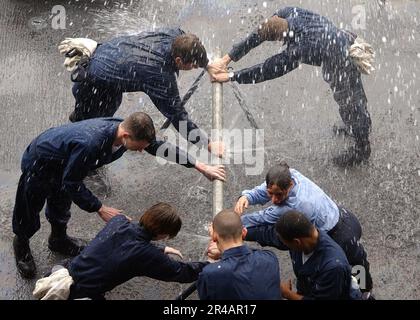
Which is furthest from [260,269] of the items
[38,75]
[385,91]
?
[38,75]

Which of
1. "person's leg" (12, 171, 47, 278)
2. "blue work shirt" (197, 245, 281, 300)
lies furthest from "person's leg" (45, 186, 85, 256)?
"blue work shirt" (197, 245, 281, 300)

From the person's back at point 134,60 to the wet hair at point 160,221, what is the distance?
4.79 feet

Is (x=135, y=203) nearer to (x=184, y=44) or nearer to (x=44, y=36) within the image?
(x=184, y=44)

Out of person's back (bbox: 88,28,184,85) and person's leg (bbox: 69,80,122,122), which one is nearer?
person's back (bbox: 88,28,184,85)

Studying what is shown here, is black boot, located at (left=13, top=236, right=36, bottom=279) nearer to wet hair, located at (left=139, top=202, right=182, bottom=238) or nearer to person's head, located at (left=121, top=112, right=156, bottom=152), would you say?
person's head, located at (left=121, top=112, right=156, bottom=152)

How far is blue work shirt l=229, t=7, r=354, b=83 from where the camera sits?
5000mm

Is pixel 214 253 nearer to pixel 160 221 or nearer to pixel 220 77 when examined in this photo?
pixel 160 221

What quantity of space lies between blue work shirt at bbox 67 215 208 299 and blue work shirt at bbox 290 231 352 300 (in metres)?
0.85

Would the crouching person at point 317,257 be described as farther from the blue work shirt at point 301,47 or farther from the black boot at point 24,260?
the black boot at point 24,260

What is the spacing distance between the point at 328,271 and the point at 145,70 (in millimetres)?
2114

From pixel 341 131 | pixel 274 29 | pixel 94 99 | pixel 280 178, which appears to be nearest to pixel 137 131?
pixel 280 178

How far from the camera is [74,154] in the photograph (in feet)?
12.2

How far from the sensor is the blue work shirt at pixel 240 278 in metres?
3.14
